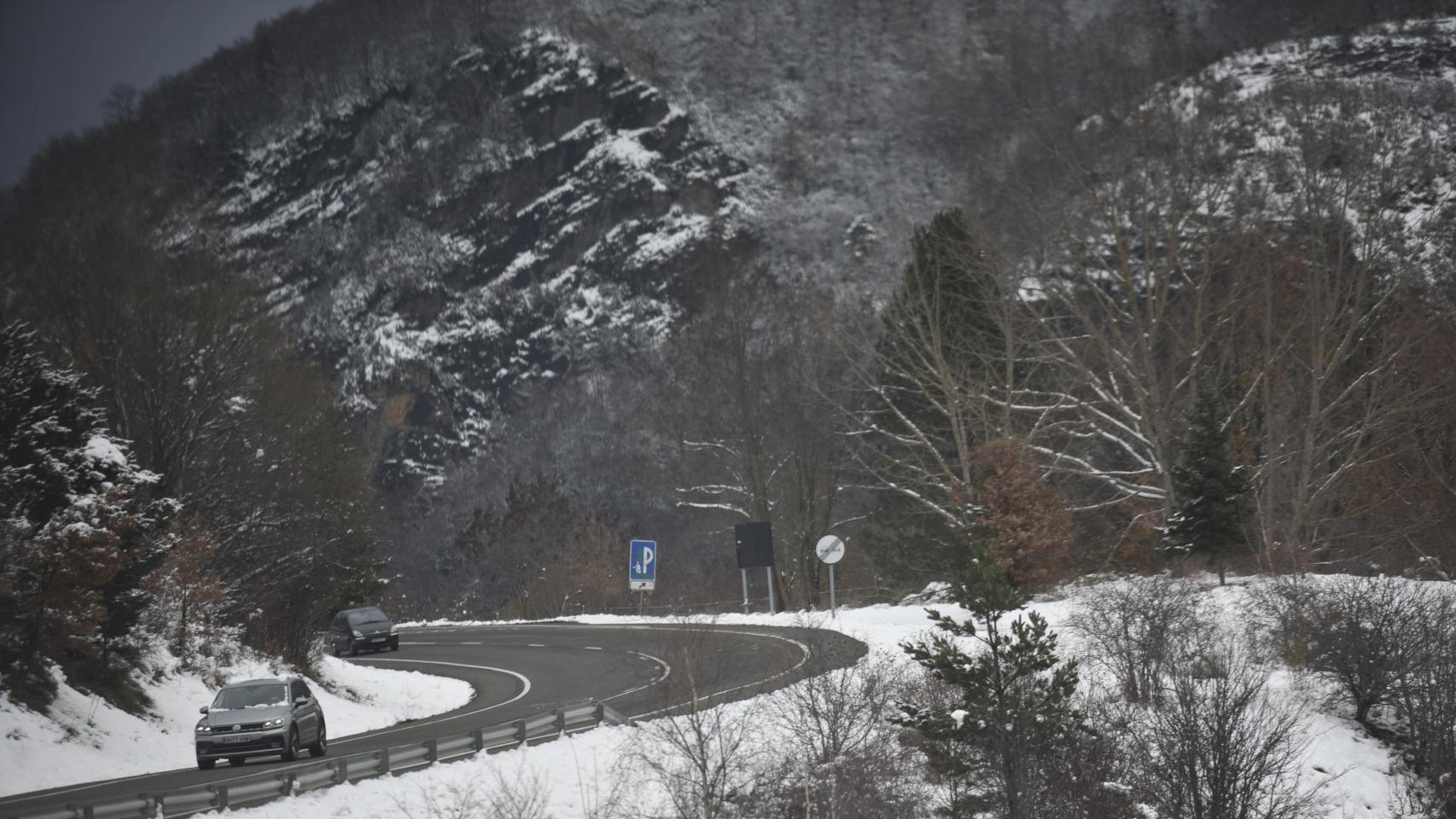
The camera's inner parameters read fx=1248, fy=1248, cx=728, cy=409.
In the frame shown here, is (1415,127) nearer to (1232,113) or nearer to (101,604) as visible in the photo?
(1232,113)

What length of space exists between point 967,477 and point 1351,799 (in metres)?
15.3

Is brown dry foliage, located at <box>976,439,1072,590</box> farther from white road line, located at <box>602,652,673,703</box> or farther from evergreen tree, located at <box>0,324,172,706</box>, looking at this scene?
evergreen tree, located at <box>0,324,172,706</box>

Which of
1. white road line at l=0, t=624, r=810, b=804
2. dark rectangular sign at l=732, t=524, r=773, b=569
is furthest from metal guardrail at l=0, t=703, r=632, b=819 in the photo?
dark rectangular sign at l=732, t=524, r=773, b=569

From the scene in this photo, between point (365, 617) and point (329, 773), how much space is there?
2756 centimetres

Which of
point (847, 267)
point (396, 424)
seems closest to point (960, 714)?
point (847, 267)

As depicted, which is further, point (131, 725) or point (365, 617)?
point (365, 617)

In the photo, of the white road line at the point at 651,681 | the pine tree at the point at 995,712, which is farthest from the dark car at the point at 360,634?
the pine tree at the point at 995,712

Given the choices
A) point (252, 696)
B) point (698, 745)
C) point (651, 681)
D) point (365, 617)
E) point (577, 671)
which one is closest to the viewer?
point (698, 745)

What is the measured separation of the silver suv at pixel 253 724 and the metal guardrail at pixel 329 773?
2.59 meters

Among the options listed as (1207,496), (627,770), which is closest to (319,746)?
(627,770)

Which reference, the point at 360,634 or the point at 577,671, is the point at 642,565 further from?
the point at 360,634

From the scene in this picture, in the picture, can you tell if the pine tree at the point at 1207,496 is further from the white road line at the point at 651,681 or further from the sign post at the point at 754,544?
the white road line at the point at 651,681

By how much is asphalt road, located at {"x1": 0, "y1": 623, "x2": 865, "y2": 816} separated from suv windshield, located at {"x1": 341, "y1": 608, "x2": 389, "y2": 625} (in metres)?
1.15

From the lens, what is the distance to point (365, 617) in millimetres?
43062
